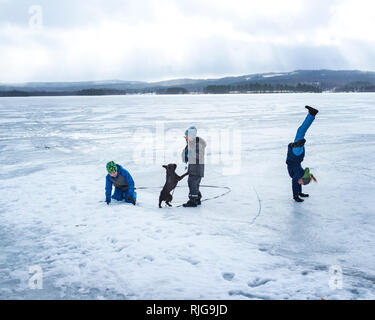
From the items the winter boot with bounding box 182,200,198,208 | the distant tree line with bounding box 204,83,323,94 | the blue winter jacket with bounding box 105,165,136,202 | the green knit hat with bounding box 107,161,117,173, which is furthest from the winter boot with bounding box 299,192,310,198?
the distant tree line with bounding box 204,83,323,94

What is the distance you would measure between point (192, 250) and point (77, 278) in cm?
136

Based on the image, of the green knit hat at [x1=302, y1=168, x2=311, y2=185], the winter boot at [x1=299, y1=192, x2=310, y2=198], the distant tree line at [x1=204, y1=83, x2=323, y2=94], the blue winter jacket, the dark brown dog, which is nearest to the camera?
the green knit hat at [x1=302, y1=168, x2=311, y2=185]

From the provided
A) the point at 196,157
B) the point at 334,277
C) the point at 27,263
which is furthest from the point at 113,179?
the point at 334,277

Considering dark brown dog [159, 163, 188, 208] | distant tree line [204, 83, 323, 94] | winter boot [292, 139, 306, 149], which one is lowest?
dark brown dog [159, 163, 188, 208]

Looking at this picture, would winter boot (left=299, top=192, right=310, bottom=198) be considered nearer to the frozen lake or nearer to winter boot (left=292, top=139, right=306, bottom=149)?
the frozen lake

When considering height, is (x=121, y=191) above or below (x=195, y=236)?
above

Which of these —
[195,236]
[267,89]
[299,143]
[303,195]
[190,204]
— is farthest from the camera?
[267,89]

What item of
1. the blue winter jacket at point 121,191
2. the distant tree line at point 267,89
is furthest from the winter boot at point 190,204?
the distant tree line at point 267,89

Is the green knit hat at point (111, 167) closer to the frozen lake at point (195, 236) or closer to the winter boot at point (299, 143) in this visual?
the frozen lake at point (195, 236)

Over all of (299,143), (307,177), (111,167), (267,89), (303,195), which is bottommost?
(303,195)

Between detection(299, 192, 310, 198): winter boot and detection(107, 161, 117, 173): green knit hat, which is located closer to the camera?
detection(107, 161, 117, 173): green knit hat

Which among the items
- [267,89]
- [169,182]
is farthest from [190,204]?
[267,89]

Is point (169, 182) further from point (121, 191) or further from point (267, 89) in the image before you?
point (267, 89)

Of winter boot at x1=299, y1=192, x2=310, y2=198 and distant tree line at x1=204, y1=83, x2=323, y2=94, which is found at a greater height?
distant tree line at x1=204, y1=83, x2=323, y2=94
